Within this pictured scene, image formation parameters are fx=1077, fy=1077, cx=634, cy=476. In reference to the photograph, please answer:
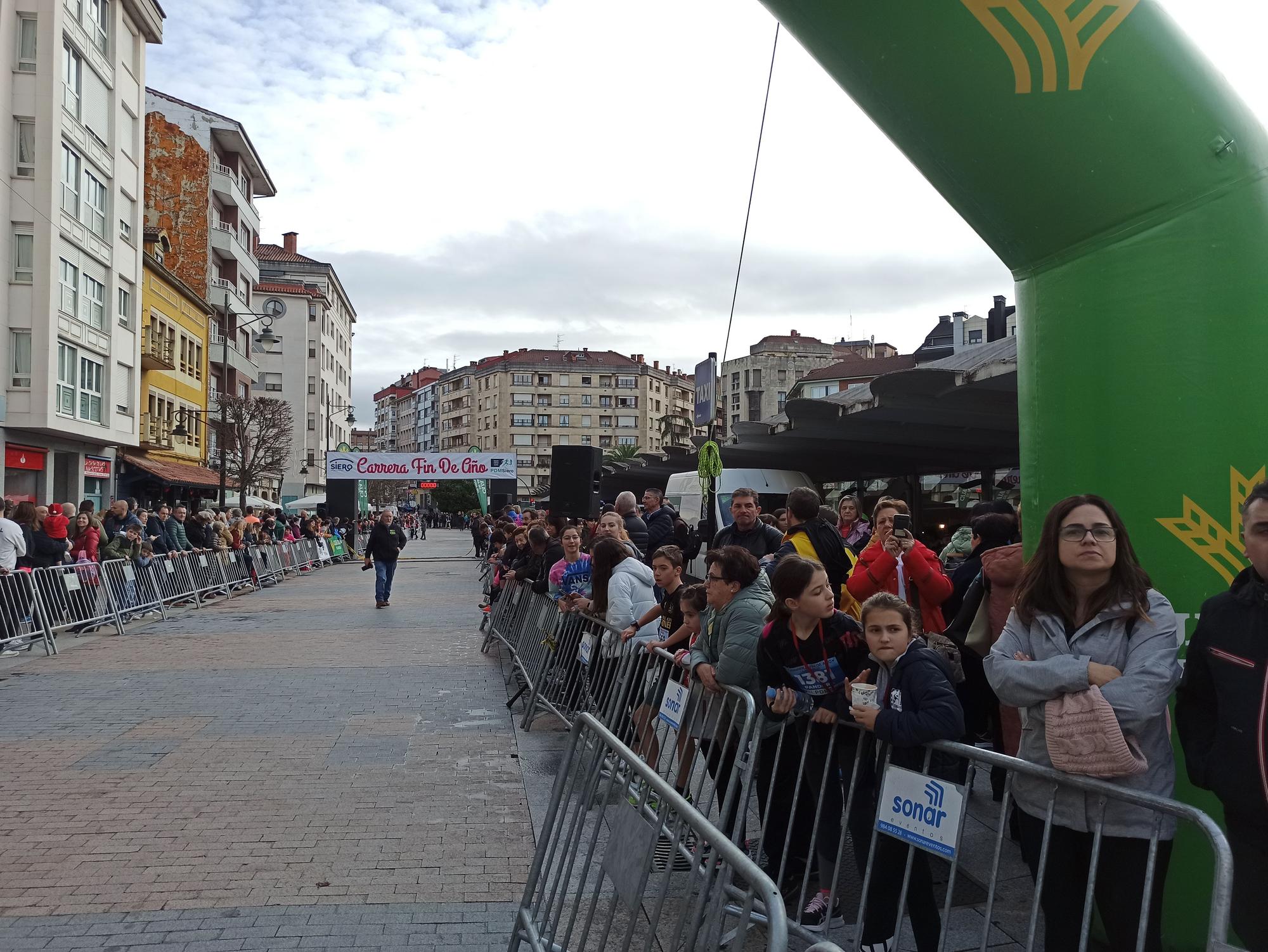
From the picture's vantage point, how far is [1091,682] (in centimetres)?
304

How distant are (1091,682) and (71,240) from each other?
108 feet

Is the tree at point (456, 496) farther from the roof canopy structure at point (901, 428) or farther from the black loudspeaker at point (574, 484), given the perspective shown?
the black loudspeaker at point (574, 484)

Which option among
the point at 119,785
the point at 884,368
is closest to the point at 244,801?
the point at 119,785

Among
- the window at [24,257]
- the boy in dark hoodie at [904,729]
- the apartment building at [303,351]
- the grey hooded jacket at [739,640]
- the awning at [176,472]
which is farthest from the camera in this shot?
the apartment building at [303,351]

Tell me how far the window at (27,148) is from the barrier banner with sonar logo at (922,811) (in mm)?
31551

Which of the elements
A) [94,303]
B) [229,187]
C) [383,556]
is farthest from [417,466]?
[229,187]

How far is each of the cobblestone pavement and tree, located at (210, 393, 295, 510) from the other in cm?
3445

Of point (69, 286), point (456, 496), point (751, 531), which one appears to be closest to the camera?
point (751, 531)

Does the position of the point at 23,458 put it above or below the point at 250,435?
below

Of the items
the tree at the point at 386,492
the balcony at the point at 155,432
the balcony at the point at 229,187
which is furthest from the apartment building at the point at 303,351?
the balcony at the point at 155,432

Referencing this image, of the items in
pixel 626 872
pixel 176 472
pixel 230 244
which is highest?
pixel 230 244

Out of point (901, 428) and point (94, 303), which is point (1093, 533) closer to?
point (901, 428)

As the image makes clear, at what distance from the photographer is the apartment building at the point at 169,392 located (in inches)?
1490

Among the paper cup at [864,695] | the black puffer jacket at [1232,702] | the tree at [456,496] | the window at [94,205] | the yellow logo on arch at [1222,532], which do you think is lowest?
the tree at [456,496]
